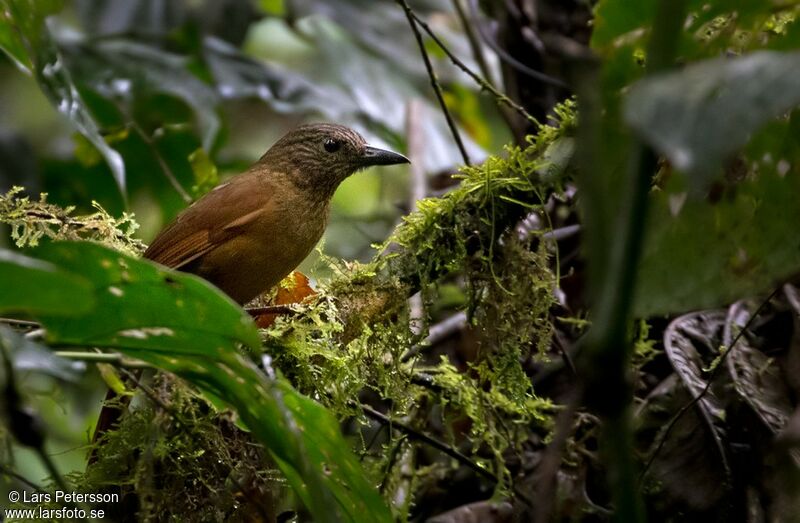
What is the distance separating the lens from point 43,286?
4.26 feet

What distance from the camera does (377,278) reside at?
2.62 m

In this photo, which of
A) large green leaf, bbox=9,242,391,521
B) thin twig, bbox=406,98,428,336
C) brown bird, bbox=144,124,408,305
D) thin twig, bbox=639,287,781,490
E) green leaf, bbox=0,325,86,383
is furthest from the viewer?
thin twig, bbox=406,98,428,336

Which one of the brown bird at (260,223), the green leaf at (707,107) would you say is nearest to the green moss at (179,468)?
the brown bird at (260,223)

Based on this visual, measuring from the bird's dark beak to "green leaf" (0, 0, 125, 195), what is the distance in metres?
1.04

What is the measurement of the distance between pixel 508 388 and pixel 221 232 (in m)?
1.20

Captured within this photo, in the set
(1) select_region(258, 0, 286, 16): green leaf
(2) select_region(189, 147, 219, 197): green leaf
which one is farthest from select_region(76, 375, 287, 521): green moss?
(1) select_region(258, 0, 286, 16): green leaf

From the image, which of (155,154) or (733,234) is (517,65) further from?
(733,234)

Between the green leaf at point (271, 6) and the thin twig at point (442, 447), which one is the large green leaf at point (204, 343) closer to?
the thin twig at point (442, 447)

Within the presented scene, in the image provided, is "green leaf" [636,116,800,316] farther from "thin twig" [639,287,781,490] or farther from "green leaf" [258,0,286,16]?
"green leaf" [258,0,286,16]

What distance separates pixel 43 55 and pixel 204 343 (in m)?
1.43

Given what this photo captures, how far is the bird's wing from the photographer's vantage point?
3172mm

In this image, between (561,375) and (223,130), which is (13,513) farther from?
(223,130)

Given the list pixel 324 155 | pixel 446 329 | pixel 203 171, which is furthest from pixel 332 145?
pixel 446 329

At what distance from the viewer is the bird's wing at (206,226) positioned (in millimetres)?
3172
